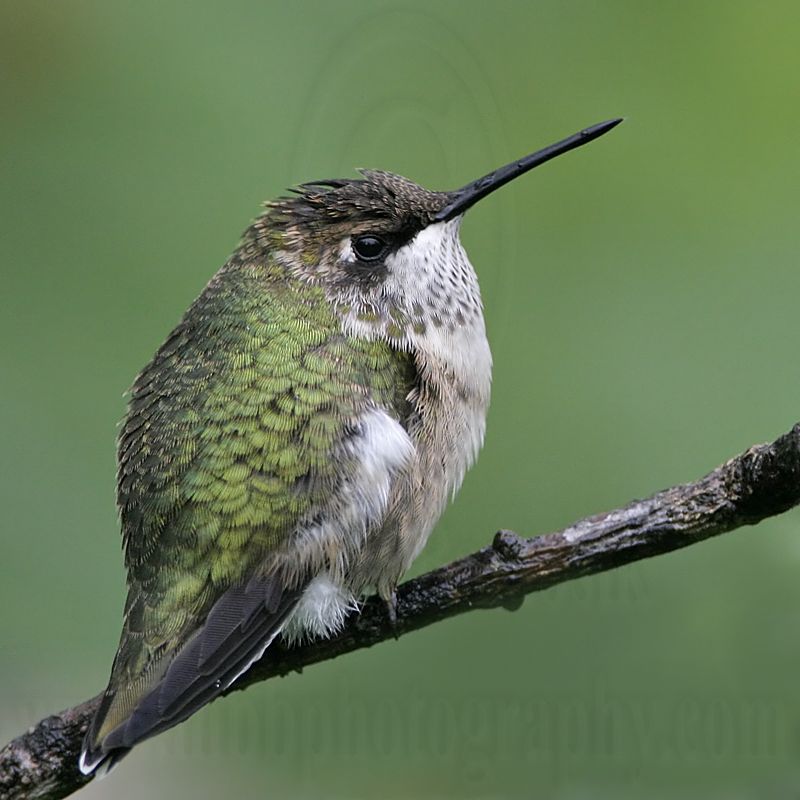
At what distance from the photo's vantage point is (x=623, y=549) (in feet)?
9.96

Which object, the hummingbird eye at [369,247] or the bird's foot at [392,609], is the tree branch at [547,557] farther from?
the hummingbird eye at [369,247]

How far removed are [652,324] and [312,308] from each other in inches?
43.2

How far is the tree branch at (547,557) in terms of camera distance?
2895mm

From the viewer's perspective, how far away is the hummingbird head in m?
3.86

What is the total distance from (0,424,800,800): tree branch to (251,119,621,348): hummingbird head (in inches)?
35.3

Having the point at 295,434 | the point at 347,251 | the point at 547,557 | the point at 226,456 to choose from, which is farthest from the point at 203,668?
the point at 347,251

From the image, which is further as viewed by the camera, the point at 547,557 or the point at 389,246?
the point at 389,246

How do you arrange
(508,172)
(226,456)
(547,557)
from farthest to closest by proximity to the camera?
(508,172) < (226,456) < (547,557)

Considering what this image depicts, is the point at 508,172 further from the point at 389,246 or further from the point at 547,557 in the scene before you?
the point at 547,557

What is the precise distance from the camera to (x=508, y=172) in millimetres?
3828

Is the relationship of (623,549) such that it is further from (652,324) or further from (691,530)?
(652,324)

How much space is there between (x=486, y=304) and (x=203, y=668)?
163 centimetres

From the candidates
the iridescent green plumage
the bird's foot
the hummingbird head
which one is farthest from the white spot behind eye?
the bird's foot

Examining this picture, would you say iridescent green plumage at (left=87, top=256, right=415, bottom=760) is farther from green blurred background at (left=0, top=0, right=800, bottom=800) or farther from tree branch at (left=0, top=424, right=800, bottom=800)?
green blurred background at (left=0, top=0, right=800, bottom=800)
